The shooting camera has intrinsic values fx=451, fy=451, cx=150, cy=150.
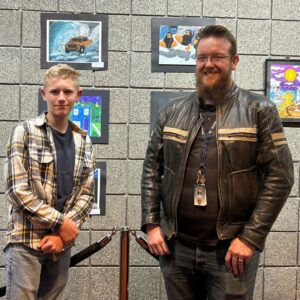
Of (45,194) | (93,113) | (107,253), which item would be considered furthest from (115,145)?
(45,194)

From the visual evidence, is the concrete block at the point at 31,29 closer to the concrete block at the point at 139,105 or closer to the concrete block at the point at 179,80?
the concrete block at the point at 139,105

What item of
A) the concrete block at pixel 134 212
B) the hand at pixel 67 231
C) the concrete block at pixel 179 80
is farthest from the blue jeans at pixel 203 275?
the concrete block at pixel 179 80

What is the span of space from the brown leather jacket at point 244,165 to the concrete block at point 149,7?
127 centimetres

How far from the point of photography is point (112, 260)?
2928 millimetres

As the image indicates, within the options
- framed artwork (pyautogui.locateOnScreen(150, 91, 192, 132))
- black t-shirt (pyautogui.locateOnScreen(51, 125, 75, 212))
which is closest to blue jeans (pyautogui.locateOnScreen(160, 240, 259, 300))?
black t-shirt (pyautogui.locateOnScreen(51, 125, 75, 212))

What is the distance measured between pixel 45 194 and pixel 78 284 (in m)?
1.27

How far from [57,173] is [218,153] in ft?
2.24

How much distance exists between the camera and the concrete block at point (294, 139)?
2963 millimetres

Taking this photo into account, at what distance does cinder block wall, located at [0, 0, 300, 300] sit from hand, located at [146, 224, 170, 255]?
105cm

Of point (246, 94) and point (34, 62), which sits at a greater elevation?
point (34, 62)

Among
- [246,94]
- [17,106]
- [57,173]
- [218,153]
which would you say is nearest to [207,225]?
[218,153]

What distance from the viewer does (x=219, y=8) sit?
2893mm

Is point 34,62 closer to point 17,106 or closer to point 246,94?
point 17,106

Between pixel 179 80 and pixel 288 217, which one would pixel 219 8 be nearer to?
pixel 179 80
